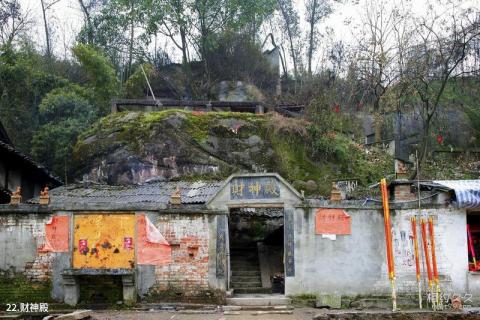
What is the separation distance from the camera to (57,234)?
12445mm

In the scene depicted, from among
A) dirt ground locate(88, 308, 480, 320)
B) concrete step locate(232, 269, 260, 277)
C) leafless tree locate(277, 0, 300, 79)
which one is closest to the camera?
dirt ground locate(88, 308, 480, 320)

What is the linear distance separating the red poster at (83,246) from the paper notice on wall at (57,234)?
0.31 metres

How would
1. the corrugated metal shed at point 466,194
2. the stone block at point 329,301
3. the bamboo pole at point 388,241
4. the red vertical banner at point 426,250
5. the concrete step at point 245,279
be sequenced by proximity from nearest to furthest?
1. the bamboo pole at point 388,241
2. the red vertical banner at point 426,250
3. the corrugated metal shed at point 466,194
4. the stone block at point 329,301
5. the concrete step at point 245,279

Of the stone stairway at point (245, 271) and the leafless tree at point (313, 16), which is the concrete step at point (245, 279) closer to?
the stone stairway at point (245, 271)

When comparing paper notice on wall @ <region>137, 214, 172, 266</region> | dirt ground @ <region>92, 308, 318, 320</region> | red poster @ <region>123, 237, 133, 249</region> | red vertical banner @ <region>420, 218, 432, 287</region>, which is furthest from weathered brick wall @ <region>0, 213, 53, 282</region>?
red vertical banner @ <region>420, 218, 432, 287</region>

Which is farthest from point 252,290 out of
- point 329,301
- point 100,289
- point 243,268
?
point 100,289

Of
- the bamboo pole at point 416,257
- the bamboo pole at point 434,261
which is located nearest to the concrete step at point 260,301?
the bamboo pole at point 416,257

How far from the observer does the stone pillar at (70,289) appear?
12.2 m

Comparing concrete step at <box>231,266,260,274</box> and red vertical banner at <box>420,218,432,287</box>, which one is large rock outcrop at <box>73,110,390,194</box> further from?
red vertical banner at <box>420,218,432,287</box>

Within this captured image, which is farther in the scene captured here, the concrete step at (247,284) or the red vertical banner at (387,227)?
the concrete step at (247,284)

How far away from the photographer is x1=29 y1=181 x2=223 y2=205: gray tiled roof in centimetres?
1427

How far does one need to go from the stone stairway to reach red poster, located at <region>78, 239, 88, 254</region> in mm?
4063

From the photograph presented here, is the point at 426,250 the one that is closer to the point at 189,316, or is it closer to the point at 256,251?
the point at 189,316

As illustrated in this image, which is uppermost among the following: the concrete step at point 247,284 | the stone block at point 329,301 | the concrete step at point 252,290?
the concrete step at point 247,284
